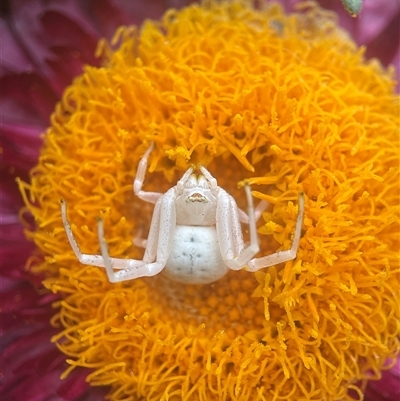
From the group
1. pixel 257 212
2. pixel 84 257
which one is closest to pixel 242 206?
pixel 257 212

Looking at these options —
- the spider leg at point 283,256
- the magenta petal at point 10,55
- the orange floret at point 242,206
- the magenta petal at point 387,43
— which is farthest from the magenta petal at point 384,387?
the magenta petal at point 10,55

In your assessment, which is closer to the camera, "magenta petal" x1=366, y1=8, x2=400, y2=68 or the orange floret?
the orange floret

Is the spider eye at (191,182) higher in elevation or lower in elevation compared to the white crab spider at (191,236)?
higher

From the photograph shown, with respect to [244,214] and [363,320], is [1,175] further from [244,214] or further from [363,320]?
[363,320]

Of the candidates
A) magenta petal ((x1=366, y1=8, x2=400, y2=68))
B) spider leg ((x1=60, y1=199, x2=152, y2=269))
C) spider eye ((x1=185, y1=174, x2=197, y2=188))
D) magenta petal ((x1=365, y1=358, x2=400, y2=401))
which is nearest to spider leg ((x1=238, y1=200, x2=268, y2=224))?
spider eye ((x1=185, y1=174, x2=197, y2=188))

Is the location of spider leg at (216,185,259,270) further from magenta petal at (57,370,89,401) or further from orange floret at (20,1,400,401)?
magenta petal at (57,370,89,401)

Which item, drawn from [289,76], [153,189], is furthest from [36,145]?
[289,76]

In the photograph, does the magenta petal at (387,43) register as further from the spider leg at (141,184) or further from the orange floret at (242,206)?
the spider leg at (141,184)
